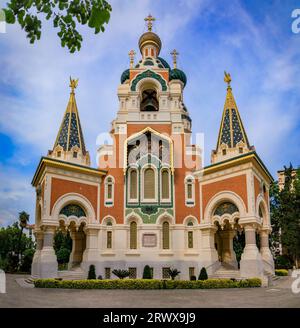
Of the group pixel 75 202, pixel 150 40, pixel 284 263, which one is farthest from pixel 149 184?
pixel 284 263

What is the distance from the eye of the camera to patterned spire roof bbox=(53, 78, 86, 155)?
2444 cm

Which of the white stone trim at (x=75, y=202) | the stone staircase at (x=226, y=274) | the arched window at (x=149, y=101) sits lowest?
the stone staircase at (x=226, y=274)

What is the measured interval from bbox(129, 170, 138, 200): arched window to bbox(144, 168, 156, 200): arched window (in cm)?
67

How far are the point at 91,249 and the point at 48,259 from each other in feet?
10.2

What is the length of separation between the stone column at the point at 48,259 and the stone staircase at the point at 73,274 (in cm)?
108

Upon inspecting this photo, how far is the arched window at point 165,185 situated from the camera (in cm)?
2378

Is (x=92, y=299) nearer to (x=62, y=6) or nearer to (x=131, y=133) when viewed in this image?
(x=62, y=6)

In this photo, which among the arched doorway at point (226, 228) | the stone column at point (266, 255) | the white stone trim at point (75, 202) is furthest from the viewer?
the stone column at point (266, 255)

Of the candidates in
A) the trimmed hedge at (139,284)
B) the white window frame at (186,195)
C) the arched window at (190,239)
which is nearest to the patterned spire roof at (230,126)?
the white window frame at (186,195)

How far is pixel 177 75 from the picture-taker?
104ft

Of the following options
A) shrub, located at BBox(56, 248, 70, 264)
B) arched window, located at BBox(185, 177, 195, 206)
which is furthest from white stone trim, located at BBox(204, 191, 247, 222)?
shrub, located at BBox(56, 248, 70, 264)

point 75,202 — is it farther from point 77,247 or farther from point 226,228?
point 226,228

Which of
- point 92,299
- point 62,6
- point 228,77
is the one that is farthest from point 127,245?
point 62,6

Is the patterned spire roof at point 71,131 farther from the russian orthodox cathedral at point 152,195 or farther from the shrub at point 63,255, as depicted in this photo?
the shrub at point 63,255
